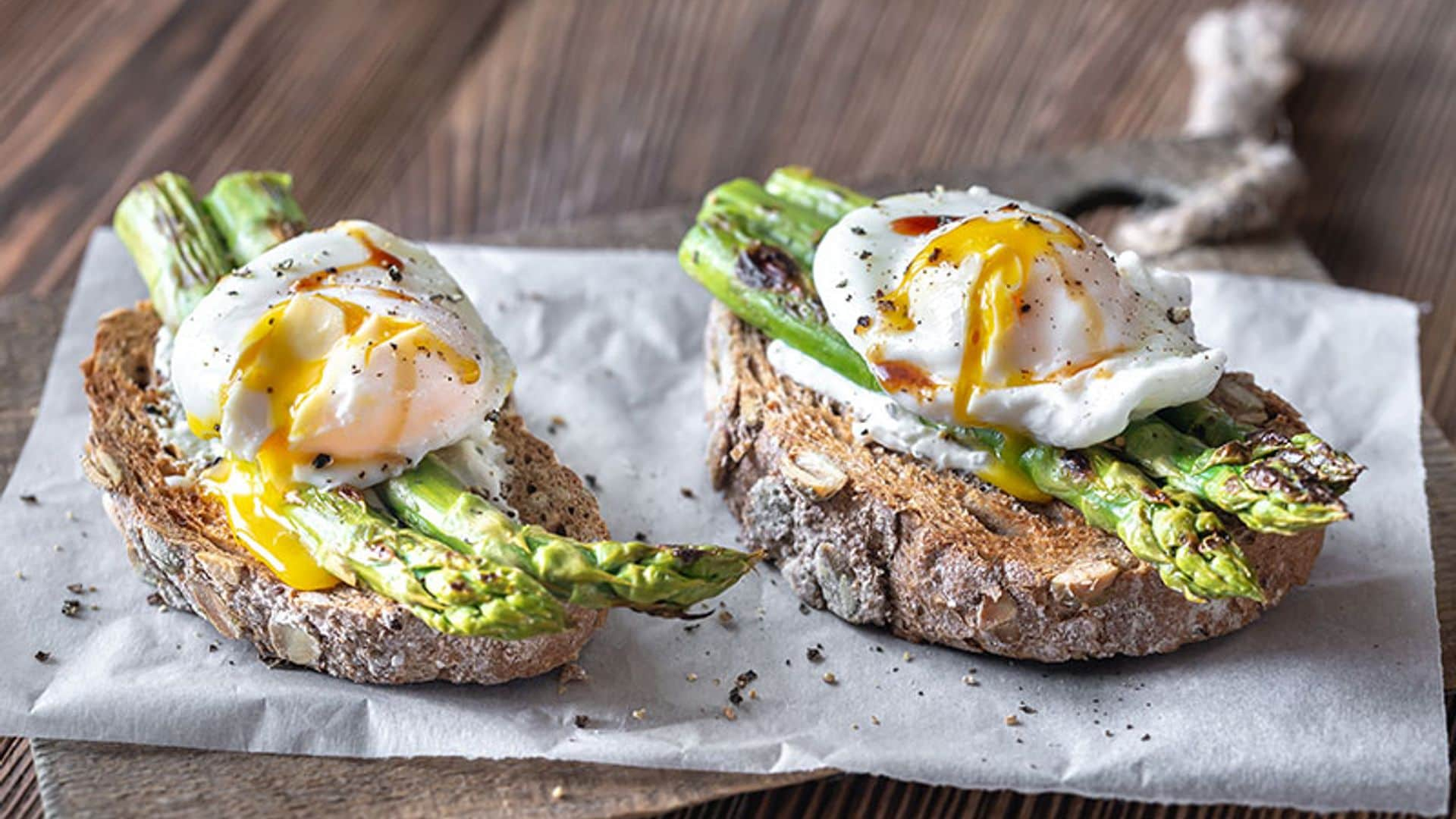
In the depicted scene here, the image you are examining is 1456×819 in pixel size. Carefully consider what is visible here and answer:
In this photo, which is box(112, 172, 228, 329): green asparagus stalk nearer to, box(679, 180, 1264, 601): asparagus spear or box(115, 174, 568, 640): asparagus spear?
box(115, 174, 568, 640): asparagus spear

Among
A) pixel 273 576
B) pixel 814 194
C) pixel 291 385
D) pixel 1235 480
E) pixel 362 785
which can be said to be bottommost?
pixel 362 785

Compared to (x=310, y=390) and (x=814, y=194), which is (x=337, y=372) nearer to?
(x=310, y=390)

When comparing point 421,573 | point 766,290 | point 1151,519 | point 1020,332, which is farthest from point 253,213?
point 1151,519

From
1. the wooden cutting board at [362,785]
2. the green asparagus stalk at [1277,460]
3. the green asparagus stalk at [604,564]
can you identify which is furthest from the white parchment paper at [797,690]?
the green asparagus stalk at [1277,460]

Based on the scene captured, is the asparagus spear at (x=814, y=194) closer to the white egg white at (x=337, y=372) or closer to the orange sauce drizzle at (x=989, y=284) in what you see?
the orange sauce drizzle at (x=989, y=284)

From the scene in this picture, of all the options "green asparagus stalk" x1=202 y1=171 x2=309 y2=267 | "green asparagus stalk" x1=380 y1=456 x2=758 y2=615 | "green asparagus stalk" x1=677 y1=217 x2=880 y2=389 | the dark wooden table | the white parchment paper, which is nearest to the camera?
"green asparagus stalk" x1=380 y1=456 x2=758 y2=615

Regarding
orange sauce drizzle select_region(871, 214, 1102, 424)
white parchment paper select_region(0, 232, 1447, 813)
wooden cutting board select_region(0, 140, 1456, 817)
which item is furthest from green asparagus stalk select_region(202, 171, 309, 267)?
orange sauce drizzle select_region(871, 214, 1102, 424)

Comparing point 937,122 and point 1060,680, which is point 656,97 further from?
point 1060,680
